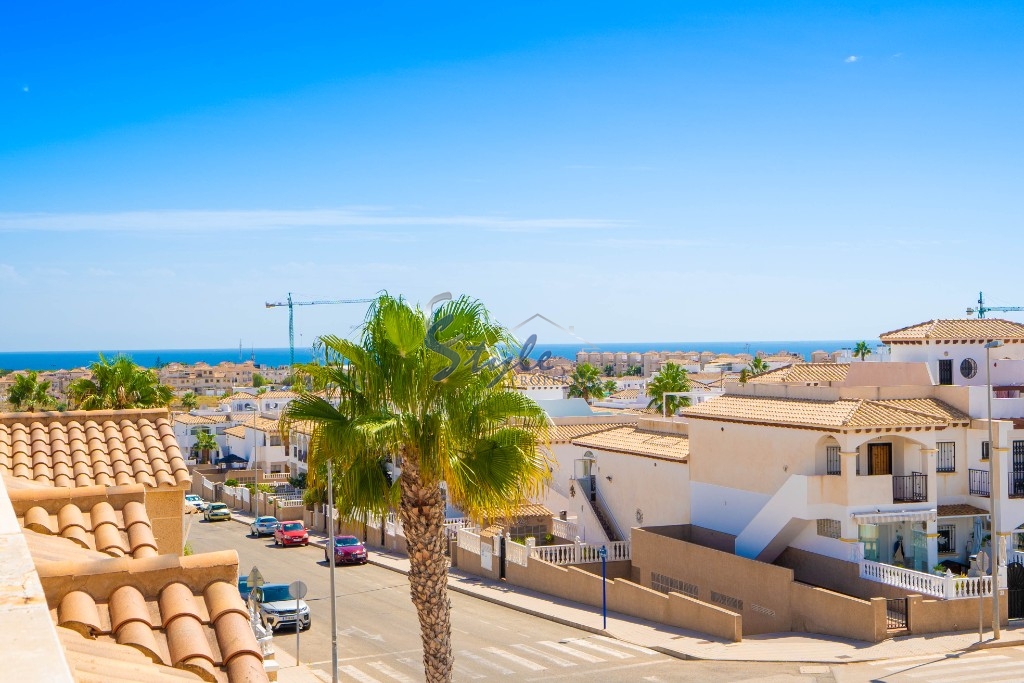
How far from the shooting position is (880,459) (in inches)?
1391

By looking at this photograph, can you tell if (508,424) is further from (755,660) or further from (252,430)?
(252,430)

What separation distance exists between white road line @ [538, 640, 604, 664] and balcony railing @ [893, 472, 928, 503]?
1215 centimetres

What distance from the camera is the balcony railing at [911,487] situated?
3453 centimetres

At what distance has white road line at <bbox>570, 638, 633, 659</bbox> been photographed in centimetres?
2928

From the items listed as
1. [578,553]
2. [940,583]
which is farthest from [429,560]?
[578,553]

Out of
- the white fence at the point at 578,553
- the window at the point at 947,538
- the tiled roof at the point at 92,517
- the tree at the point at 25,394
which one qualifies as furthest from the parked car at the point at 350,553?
the tiled roof at the point at 92,517

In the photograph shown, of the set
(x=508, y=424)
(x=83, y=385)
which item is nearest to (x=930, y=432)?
(x=508, y=424)

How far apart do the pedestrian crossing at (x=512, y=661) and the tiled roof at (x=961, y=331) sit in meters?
21.5

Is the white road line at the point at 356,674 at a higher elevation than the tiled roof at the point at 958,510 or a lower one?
lower

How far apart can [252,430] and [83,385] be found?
148ft

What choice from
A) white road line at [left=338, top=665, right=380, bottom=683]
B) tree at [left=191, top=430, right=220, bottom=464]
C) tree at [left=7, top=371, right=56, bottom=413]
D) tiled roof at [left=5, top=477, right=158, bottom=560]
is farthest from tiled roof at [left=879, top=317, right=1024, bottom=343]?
tree at [left=191, top=430, right=220, bottom=464]

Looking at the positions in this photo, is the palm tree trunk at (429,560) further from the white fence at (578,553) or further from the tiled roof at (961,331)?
the tiled roof at (961,331)

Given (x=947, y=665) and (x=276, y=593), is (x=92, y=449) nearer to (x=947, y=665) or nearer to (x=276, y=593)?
(x=276, y=593)

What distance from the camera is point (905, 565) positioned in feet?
115
